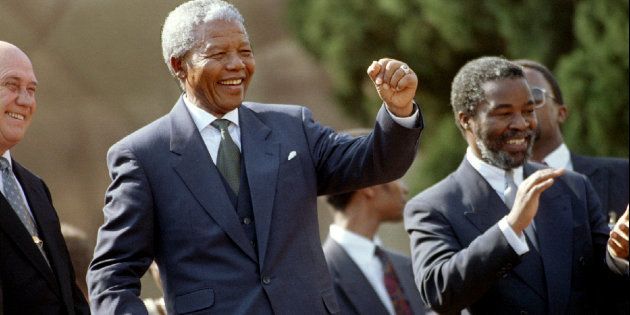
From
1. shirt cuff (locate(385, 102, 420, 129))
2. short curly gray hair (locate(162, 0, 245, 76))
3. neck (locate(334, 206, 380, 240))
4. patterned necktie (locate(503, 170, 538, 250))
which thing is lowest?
neck (locate(334, 206, 380, 240))

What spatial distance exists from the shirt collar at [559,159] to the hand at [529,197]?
1756 millimetres

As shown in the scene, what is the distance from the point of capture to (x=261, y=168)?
432cm

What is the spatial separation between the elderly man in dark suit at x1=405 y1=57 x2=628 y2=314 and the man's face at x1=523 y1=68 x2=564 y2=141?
1.07 m

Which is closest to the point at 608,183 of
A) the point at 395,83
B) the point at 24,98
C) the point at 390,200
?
the point at 390,200

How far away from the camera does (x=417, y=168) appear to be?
10.5 m

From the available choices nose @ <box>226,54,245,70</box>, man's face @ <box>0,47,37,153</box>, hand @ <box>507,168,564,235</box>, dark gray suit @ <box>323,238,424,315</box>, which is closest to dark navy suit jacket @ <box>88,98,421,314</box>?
nose @ <box>226,54,245,70</box>

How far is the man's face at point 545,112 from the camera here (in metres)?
6.46

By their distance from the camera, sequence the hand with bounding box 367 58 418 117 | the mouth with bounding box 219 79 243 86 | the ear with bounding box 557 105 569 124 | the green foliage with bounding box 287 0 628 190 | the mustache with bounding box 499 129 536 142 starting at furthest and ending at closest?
1. the green foliage with bounding box 287 0 628 190
2. the ear with bounding box 557 105 569 124
3. the mustache with bounding box 499 129 536 142
4. the mouth with bounding box 219 79 243 86
5. the hand with bounding box 367 58 418 117

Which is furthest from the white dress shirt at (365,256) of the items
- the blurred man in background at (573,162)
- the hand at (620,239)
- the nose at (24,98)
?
the nose at (24,98)

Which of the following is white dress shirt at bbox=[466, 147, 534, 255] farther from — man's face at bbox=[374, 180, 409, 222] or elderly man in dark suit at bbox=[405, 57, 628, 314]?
man's face at bbox=[374, 180, 409, 222]

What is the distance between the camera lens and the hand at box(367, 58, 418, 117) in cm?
398

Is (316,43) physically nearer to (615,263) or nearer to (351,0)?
(351,0)

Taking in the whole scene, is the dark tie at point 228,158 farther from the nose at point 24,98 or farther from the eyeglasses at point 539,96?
the eyeglasses at point 539,96

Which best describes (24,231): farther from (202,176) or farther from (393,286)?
(393,286)
